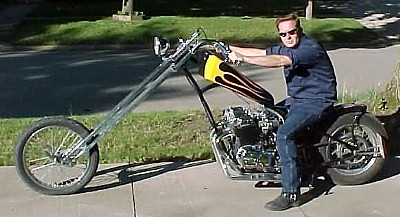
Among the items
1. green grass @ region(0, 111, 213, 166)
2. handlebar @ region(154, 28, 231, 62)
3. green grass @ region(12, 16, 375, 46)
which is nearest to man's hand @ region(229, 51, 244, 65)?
handlebar @ region(154, 28, 231, 62)

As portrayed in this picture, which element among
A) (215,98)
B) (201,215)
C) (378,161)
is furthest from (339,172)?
(215,98)

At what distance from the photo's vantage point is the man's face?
18.9 ft

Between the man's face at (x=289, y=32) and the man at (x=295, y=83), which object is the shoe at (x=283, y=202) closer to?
the man at (x=295, y=83)

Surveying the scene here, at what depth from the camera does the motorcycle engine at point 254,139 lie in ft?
19.9

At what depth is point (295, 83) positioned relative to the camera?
19.8 feet

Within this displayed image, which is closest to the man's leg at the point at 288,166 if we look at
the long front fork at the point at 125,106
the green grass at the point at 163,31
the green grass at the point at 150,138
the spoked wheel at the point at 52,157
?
the long front fork at the point at 125,106

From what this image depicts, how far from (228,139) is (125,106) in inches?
30.4

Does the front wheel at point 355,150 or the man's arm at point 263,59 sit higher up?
the man's arm at point 263,59

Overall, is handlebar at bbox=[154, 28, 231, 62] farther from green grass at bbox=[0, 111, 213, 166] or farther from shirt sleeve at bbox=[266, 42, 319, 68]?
green grass at bbox=[0, 111, 213, 166]

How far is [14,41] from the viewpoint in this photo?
714 inches

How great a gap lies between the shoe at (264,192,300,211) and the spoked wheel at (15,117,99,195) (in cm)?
129

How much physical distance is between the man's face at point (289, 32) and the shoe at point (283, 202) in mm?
1032

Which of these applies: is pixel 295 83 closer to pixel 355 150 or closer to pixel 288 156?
pixel 288 156

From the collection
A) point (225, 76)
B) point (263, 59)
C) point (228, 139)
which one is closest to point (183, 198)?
point (228, 139)
